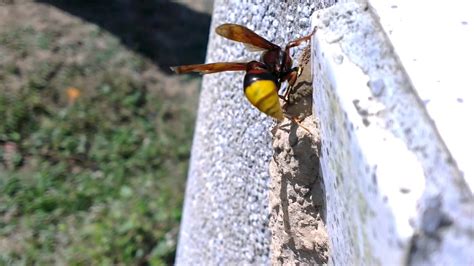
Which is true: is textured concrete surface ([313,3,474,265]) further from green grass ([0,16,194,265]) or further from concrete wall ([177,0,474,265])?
green grass ([0,16,194,265])

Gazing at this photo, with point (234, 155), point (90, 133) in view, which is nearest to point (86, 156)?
point (90, 133)

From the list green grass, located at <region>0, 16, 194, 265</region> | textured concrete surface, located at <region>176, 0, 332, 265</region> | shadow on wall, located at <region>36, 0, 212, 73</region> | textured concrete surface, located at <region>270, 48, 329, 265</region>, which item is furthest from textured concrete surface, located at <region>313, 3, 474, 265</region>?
shadow on wall, located at <region>36, 0, 212, 73</region>

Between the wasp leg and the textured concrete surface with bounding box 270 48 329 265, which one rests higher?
the wasp leg

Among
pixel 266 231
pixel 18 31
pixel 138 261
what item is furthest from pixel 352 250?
pixel 18 31

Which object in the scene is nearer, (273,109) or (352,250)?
(352,250)

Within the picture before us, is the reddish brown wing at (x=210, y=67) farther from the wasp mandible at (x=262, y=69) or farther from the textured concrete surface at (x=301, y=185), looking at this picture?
the textured concrete surface at (x=301, y=185)

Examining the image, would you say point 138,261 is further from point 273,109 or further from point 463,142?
point 463,142

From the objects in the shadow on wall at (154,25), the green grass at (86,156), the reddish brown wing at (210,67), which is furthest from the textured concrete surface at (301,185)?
the shadow on wall at (154,25)
